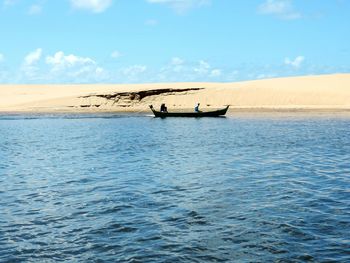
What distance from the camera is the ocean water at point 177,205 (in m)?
10.5

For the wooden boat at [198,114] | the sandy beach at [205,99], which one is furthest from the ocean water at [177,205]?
the sandy beach at [205,99]

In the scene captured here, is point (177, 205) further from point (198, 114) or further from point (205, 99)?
point (205, 99)

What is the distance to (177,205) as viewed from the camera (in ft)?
46.4

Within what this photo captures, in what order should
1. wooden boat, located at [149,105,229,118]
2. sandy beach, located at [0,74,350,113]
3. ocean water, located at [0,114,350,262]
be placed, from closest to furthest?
ocean water, located at [0,114,350,262] → wooden boat, located at [149,105,229,118] → sandy beach, located at [0,74,350,113]

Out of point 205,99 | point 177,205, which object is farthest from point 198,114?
point 177,205

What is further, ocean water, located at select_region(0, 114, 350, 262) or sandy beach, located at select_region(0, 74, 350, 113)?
sandy beach, located at select_region(0, 74, 350, 113)

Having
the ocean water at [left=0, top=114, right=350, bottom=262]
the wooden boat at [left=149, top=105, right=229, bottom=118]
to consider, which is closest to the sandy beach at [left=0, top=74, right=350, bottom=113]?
the wooden boat at [left=149, top=105, right=229, bottom=118]

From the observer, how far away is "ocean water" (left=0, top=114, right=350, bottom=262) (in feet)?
34.4

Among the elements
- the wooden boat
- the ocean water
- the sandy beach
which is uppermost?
the sandy beach

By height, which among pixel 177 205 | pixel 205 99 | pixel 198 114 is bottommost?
pixel 177 205

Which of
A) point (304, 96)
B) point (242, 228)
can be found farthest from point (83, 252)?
point (304, 96)

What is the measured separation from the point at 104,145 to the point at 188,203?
57.1 feet

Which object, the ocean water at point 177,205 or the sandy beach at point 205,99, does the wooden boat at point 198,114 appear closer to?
the sandy beach at point 205,99

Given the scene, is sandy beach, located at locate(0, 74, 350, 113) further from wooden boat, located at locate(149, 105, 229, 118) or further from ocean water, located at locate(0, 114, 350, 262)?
ocean water, located at locate(0, 114, 350, 262)
